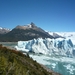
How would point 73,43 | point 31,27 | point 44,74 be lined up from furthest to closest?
1. point 31,27
2. point 73,43
3. point 44,74

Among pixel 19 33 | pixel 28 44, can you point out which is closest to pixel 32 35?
pixel 19 33

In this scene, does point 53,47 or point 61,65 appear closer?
point 61,65

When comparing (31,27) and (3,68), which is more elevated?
(31,27)

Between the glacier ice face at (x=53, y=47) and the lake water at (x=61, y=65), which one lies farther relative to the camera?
the glacier ice face at (x=53, y=47)

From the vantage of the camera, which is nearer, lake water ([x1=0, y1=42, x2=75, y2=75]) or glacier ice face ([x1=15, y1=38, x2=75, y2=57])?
lake water ([x1=0, y1=42, x2=75, y2=75])

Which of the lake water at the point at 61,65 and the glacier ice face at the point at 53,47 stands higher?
the glacier ice face at the point at 53,47

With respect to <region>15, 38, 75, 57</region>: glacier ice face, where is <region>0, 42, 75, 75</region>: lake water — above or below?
below

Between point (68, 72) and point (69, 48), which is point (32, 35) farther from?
point (68, 72)

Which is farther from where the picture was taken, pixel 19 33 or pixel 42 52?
pixel 19 33

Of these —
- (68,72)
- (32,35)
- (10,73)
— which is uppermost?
(32,35)

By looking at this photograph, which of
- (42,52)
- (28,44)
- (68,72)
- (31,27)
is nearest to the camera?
(68,72)

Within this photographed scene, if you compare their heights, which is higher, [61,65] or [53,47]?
[53,47]
